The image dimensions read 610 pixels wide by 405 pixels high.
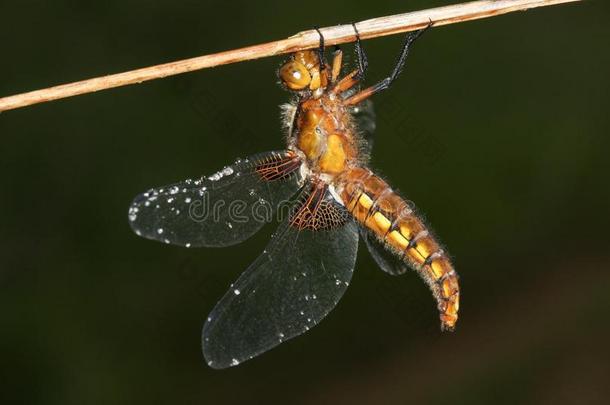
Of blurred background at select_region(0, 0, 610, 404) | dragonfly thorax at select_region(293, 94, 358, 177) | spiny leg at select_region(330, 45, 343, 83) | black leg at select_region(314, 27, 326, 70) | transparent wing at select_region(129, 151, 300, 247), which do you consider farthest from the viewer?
blurred background at select_region(0, 0, 610, 404)

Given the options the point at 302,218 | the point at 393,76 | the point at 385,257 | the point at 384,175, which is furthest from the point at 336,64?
the point at 384,175

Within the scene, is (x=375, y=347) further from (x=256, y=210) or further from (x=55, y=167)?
(x=55, y=167)

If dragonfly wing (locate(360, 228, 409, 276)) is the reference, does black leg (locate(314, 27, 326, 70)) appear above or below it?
above

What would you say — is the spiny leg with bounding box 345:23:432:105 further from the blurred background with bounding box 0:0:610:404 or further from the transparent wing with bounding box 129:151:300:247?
the blurred background with bounding box 0:0:610:404

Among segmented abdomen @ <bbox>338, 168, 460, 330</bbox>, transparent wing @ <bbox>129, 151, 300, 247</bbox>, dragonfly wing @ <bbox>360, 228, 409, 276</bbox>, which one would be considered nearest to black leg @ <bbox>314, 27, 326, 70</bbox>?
transparent wing @ <bbox>129, 151, 300, 247</bbox>

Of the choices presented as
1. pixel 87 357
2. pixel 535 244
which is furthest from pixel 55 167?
pixel 535 244

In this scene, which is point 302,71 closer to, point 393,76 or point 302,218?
point 393,76
